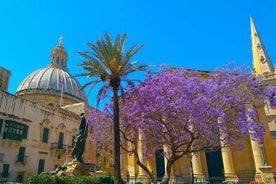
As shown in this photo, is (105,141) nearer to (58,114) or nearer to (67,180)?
(67,180)

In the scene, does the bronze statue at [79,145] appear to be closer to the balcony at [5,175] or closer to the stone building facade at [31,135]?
the stone building facade at [31,135]

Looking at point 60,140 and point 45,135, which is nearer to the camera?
point 45,135

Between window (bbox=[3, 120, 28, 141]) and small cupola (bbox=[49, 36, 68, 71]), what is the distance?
43.7 meters

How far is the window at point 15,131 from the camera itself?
28.9 meters

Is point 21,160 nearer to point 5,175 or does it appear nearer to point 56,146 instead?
point 5,175

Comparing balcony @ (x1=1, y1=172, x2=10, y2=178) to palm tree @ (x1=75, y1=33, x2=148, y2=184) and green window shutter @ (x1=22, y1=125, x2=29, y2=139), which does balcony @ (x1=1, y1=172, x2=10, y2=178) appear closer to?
green window shutter @ (x1=22, y1=125, x2=29, y2=139)

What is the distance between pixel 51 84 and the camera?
2388 inches

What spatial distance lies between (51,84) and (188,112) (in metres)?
50.7

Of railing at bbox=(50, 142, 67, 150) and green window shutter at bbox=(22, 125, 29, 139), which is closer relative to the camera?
green window shutter at bbox=(22, 125, 29, 139)

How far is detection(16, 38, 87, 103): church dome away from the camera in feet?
190

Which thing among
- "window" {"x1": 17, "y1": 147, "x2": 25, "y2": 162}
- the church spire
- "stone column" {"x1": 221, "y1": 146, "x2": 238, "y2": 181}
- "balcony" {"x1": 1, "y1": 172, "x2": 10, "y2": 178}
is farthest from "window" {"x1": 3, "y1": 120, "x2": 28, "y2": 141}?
the church spire

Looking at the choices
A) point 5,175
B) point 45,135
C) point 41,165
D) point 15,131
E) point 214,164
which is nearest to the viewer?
point 5,175

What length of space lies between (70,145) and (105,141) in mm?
16631

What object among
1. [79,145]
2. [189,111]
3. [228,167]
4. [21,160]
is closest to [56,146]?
[21,160]
